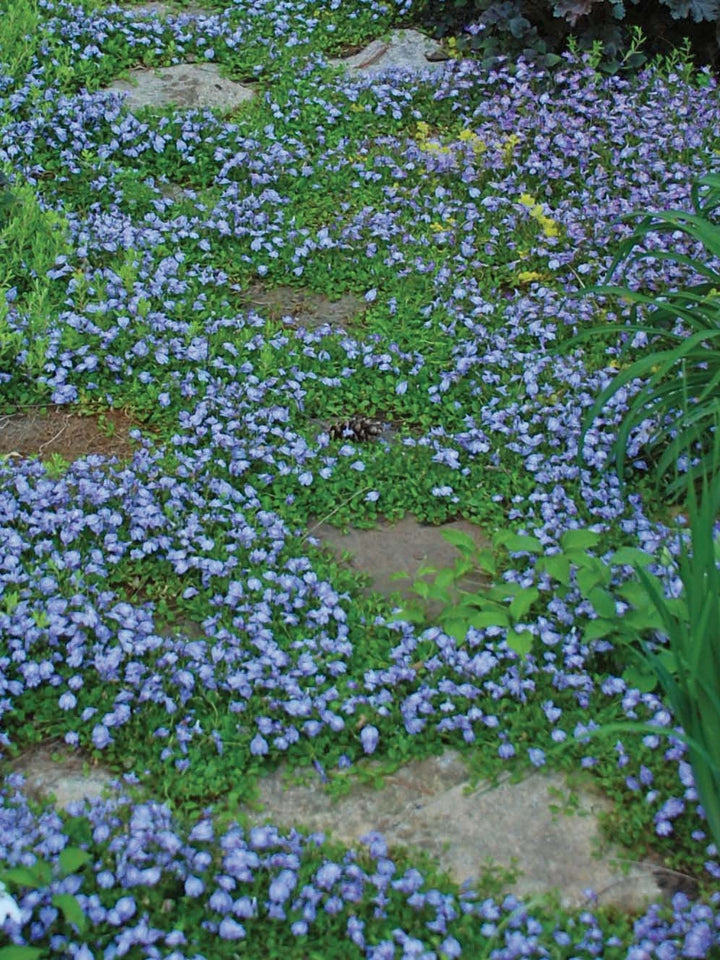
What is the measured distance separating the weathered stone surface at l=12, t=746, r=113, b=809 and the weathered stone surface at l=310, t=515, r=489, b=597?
1227 millimetres

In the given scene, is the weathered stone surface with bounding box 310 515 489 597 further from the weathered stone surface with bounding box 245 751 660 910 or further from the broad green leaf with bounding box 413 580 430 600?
the weathered stone surface with bounding box 245 751 660 910

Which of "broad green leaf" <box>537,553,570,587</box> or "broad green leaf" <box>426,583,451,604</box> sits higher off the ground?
"broad green leaf" <box>537,553,570,587</box>

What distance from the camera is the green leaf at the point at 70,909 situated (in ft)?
8.77

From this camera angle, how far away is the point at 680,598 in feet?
11.7

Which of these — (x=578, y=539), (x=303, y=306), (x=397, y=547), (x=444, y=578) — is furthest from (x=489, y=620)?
(x=303, y=306)

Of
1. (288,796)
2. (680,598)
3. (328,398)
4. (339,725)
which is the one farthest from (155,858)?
(328,398)

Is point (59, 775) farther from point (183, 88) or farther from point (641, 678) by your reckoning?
point (183, 88)

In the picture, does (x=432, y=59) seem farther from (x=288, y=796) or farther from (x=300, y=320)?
(x=288, y=796)

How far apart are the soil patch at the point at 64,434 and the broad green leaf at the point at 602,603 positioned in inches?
82.2

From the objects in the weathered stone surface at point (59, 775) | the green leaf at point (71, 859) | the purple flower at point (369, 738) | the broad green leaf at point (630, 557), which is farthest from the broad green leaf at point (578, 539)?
the green leaf at point (71, 859)

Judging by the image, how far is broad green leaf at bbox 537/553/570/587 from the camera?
372 cm

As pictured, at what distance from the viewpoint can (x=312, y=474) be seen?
4469 millimetres

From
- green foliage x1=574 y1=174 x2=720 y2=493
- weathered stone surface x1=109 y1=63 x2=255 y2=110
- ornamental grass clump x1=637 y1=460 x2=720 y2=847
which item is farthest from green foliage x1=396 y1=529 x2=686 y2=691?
weathered stone surface x1=109 y1=63 x2=255 y2=110

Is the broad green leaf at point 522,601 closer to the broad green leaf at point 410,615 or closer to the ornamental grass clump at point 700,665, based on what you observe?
the broad green leaf at point 410,615
